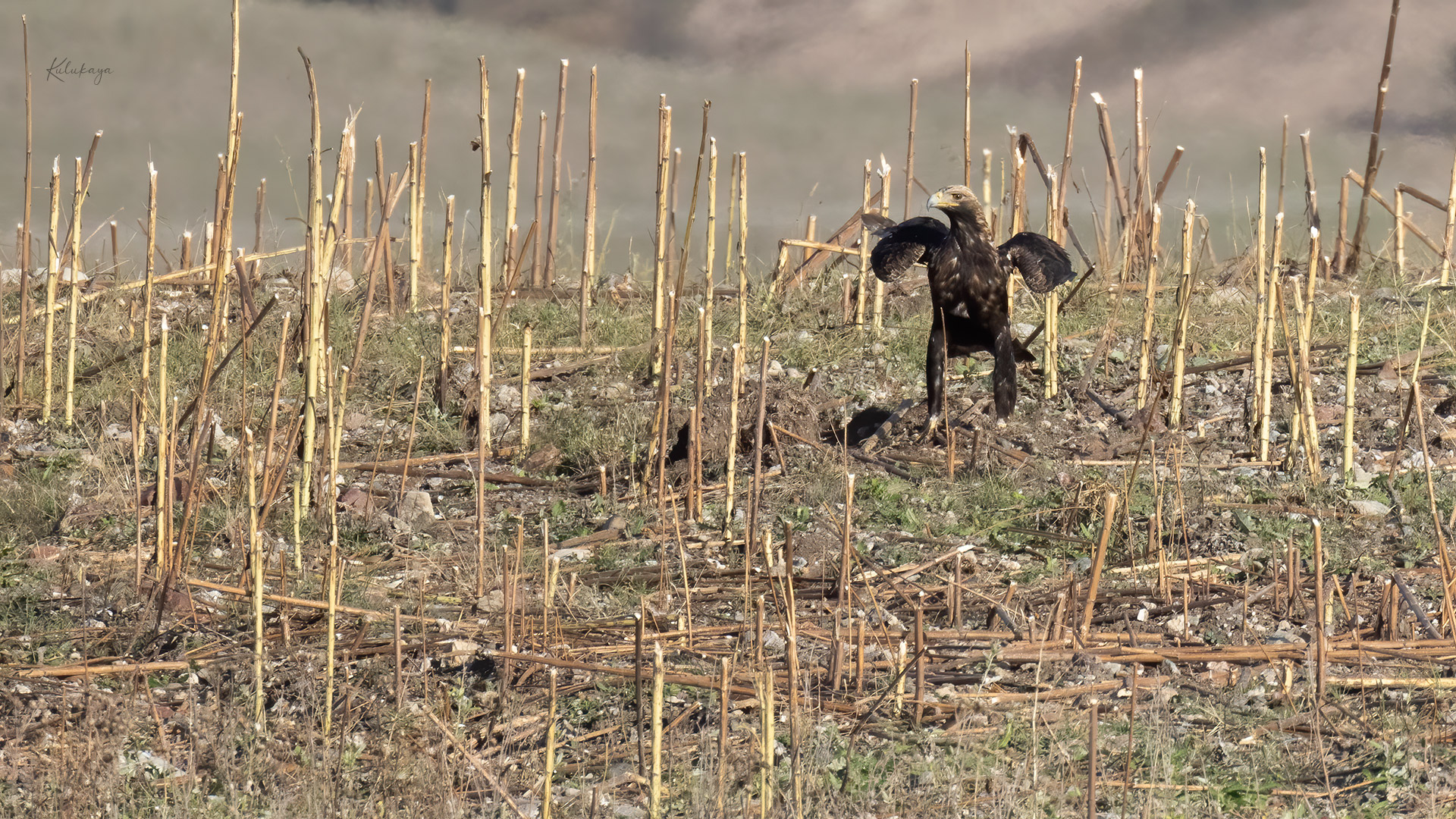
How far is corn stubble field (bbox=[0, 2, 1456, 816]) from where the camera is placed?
2.63 metres

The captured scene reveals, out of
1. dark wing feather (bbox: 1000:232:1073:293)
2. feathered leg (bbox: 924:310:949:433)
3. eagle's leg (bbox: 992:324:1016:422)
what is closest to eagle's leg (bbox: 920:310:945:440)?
feathered leg (bbox: 924:310:949:433)

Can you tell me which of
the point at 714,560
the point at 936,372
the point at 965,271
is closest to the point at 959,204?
the point at 965,271

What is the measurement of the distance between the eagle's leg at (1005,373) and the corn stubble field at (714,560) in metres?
0.21

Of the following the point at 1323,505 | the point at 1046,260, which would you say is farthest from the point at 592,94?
the point at 1323,505

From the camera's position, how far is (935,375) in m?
5.73

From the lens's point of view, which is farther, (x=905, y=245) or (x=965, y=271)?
(x=905, y=245)

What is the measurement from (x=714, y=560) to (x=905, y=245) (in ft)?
7.16

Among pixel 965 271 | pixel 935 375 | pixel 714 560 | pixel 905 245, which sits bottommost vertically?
pixel 714 560

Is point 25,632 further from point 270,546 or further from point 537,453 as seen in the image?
point 537,453

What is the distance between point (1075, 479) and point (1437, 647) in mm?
1909

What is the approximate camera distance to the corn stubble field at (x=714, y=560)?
2.63 metres

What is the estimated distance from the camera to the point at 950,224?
18.2ft

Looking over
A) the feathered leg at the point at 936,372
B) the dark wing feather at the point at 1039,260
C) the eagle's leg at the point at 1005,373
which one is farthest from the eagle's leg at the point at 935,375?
the dark wing feather at the point at 1039,260

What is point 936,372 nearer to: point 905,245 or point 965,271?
point 965,271
